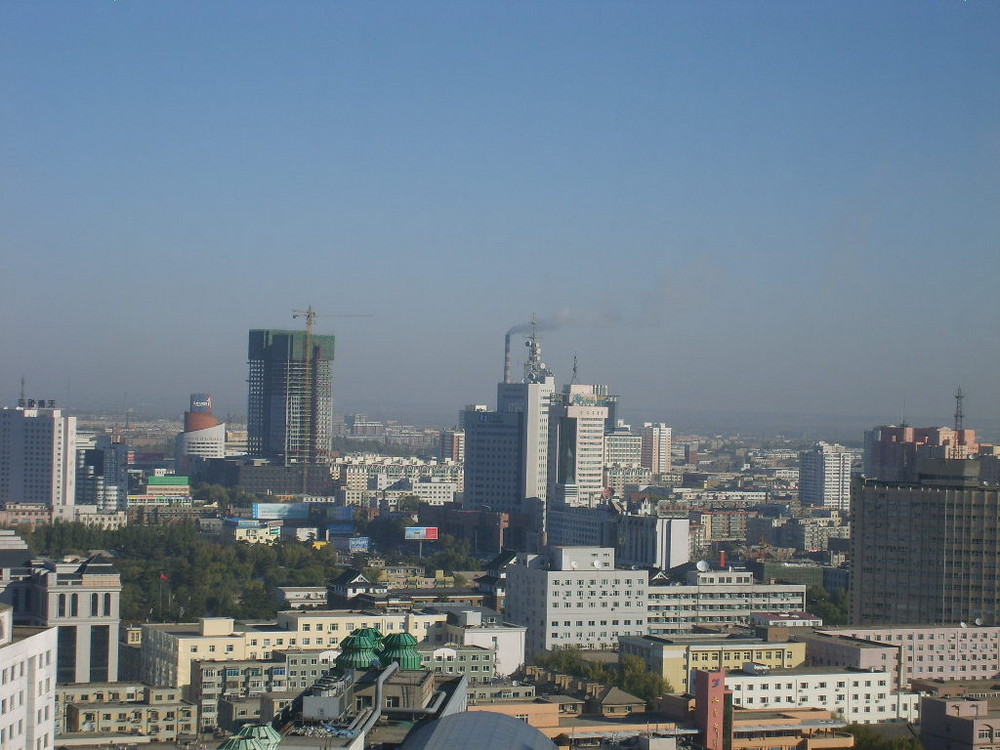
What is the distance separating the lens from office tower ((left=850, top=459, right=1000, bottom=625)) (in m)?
32.7

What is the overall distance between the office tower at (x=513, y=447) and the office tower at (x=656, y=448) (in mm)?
42347

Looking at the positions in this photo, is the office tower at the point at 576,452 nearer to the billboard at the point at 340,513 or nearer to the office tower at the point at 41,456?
the billboard at the point at 340,513

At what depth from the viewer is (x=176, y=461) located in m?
89.0

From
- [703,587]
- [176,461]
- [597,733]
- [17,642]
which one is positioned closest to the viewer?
[17,642]

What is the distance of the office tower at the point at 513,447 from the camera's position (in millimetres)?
60375

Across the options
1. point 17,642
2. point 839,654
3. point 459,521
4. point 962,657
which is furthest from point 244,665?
point 459,521

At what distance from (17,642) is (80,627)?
16.7 m

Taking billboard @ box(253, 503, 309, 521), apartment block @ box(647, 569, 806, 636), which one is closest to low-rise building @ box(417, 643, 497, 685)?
apartment block @ box(647, 569, 806, 636)

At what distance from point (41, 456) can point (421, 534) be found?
18197mm

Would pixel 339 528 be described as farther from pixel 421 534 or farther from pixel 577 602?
pixel 577 602

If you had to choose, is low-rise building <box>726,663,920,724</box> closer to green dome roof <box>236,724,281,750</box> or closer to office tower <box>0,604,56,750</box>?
green dome roof <box>236,724,281,750</box>

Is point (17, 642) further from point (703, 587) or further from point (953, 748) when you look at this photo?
point (703, 587)

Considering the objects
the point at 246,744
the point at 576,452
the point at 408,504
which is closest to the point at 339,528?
the point at 576,452

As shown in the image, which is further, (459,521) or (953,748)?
(459,521)
